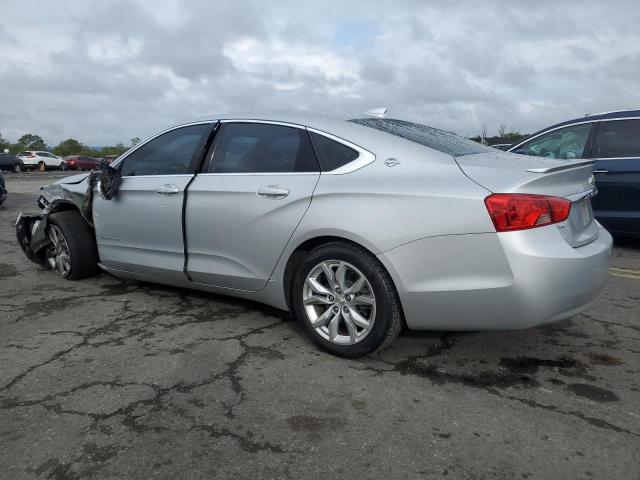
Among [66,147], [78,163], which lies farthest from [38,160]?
[66,147]

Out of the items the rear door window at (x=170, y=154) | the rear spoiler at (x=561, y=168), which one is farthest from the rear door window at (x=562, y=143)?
the rear door window at (x=170, y=154)

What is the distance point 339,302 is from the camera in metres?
3.24

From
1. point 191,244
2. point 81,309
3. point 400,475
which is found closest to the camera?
point 400,475

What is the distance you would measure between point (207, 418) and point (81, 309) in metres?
2.18

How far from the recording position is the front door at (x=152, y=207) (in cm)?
406

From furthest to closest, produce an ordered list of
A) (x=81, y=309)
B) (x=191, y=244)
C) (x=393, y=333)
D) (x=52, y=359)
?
1. (x=81, y=309)
2. (x=191, y=244)
3. (x=52, y=359)
4. (x=393, y=333)

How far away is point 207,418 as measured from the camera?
8.52 ft

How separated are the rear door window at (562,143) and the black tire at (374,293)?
4597mm

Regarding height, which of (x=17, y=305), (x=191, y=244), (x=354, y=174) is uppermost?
(x=354, y=174)

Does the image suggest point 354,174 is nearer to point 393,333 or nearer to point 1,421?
point 393,333

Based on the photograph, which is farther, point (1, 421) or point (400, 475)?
point (1, 421)

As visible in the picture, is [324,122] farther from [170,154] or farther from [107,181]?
[107,181]

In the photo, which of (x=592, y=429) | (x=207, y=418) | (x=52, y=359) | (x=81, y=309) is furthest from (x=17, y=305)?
(x=592, y=429)

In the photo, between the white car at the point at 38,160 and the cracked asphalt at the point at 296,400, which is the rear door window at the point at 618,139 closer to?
the cracked asphalt at the point at 296,400
